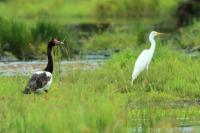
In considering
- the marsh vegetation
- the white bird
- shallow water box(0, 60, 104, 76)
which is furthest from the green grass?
shallow water box(0, 60, 104, 76)

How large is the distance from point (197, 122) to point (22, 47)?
12.1m

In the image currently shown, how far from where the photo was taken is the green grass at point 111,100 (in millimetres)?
8805

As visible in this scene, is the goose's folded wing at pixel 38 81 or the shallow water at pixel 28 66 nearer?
the goose's folded wing at pixel 38 81

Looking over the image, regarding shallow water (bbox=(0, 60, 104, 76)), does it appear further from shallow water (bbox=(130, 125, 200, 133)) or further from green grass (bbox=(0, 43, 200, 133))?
shallow water (bbox=(130, 125, 200, 133))

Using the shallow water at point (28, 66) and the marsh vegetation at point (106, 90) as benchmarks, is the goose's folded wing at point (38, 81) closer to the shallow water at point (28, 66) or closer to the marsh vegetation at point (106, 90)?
the marsh vegetation at point (106, 90)

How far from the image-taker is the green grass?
880 centimetres

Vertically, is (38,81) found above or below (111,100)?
above

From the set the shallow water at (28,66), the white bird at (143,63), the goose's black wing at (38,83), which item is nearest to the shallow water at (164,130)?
the goose's black wing at (38,83)

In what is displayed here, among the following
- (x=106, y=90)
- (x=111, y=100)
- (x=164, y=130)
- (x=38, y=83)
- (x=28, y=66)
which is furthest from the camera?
(x=28, y=66)

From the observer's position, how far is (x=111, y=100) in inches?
369

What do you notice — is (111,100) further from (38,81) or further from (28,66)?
(28,66)

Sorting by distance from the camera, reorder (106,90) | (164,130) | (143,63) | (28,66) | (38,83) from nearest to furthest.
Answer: (164,130) → (106,90) → (38,83) → (143,63) → (28,66)

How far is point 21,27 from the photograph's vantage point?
22875 mm

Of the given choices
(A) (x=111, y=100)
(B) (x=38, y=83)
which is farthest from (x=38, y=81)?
(A) (x=111, y=100)
